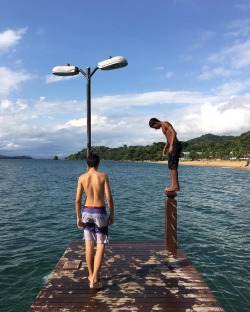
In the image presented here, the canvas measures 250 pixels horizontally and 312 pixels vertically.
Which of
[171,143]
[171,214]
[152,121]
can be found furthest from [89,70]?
[171,214]

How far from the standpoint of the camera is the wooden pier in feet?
18.1

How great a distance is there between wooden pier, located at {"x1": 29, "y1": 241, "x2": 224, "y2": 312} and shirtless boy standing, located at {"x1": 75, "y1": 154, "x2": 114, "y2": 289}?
0.50 meters

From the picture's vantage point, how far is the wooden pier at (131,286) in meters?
5.51

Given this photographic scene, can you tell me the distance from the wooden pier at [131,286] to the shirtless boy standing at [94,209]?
1.63ft

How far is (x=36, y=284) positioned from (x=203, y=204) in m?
20.7

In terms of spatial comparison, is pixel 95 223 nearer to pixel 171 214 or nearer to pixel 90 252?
pixel 90 252

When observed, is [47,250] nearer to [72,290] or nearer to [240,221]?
[72,290]

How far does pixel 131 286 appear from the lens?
6363 millimetres

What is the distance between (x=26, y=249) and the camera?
13.6 m

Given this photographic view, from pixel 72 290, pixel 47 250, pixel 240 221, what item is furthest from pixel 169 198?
pixel 240 221

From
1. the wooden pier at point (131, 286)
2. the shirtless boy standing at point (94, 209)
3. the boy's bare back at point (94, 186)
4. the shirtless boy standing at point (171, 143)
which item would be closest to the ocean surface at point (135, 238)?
the wooden pier at point (131, 286)

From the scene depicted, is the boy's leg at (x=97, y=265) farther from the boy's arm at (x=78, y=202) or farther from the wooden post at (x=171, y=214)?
the wooden post at (x=171, y=214)

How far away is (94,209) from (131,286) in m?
1.90

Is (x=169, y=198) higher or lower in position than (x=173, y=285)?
higher
